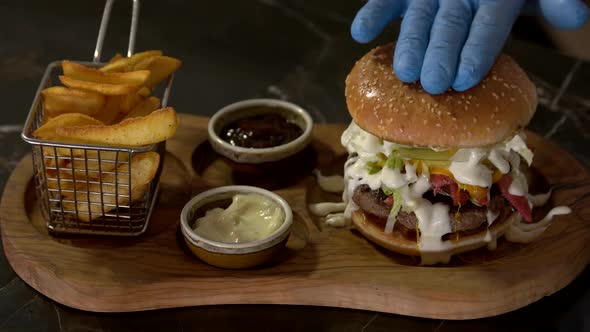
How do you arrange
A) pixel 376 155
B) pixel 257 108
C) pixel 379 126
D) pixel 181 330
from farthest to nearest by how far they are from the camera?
pixel 257 108 → pixel 376 155 → pixel 379 126 → pixel 181 330

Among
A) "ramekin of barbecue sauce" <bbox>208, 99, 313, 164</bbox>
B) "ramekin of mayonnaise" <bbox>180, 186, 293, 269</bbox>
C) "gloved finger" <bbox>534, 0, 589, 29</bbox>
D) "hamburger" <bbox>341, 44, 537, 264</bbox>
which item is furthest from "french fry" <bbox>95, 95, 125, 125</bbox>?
"gloved finger" <bbox>534, 0, 589, 29</bbox>

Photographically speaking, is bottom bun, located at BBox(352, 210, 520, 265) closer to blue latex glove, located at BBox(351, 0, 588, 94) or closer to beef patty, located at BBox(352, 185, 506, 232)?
beef patty, located at BBox(352, 185, 506, 232)

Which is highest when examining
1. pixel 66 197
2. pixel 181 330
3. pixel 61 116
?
pixel 61 116

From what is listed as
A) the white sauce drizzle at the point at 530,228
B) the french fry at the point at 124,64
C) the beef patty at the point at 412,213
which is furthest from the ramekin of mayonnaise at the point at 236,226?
the white sauce drizzle at the point at 530,228

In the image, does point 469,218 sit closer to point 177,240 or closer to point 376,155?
point 376,155

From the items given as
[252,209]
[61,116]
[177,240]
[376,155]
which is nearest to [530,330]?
[376,155]

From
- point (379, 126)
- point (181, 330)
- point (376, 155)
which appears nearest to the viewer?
point (181, 330)

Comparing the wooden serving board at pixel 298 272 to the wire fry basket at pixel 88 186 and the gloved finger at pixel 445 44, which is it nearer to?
the wire fry basket at pixel 88 186
